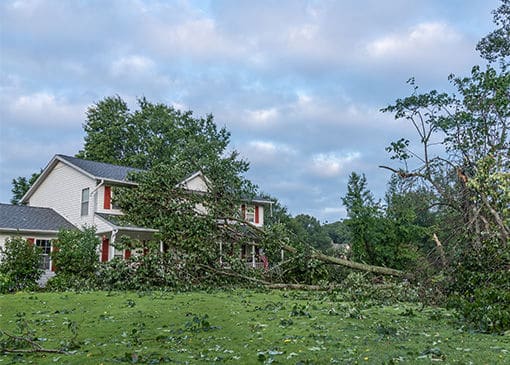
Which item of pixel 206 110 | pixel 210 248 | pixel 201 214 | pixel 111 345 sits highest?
pixel 206 110

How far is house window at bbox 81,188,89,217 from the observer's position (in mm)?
18328

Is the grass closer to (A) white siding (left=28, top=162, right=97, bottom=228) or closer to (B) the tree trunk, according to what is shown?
(B) the tree trunk

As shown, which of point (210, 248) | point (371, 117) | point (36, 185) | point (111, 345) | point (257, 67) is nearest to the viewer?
Answer: point (111, 345)

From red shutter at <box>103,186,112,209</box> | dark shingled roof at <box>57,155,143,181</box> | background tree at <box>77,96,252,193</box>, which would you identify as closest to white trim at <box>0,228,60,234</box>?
red shutter at <box>103,186,112,209</box>

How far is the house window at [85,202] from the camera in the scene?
Result: 18.3 metres

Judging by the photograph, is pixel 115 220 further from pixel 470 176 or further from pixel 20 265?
pixel 470 176

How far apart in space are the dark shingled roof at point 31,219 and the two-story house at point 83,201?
4cm

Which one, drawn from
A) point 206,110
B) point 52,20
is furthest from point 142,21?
point 206,110

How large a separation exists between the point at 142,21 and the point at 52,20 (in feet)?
7.67

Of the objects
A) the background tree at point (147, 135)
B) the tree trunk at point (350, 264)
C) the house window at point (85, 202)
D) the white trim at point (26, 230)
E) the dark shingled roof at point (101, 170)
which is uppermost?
the background tree at point (147, 135)

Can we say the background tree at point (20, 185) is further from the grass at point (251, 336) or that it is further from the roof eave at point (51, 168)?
the grass at point (251, 336)

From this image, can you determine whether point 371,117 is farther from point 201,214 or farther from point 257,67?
point 201,214

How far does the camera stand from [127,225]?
16.6 metres

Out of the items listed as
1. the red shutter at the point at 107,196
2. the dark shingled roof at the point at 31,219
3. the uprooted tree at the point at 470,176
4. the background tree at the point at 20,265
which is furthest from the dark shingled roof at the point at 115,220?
the uprooted tree at the point at 470,176
